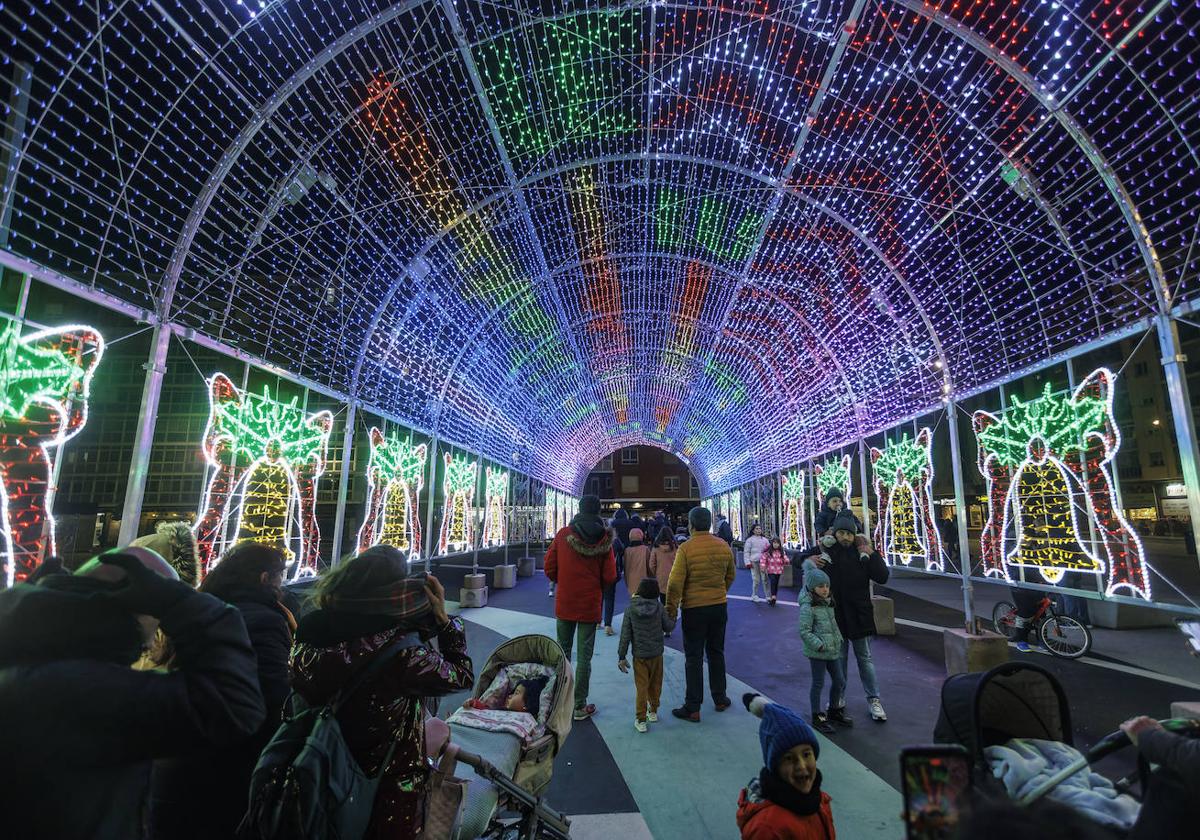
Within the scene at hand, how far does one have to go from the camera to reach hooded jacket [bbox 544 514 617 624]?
207 inches

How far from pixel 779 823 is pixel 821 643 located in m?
2.97

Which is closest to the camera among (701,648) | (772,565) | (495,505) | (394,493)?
(701,648)

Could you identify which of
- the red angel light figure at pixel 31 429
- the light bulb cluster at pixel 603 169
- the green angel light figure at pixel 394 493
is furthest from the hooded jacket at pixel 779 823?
the green angel light figure at pixel 394 493

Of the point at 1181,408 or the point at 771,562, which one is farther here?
the point at 771,562

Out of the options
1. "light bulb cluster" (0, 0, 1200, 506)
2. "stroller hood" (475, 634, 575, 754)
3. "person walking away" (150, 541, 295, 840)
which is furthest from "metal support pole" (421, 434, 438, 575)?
"person walking away" (150, 541, 295, 840)

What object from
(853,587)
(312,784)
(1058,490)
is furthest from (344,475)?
(1058,490)

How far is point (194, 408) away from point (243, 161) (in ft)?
62.3

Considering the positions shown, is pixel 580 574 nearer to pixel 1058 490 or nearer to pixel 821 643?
pixel 821 643

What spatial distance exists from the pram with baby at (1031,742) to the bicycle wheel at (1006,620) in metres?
7.58

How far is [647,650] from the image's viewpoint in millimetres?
4945

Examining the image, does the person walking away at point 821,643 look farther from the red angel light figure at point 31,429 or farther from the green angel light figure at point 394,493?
the green angel light figure at point 394,493

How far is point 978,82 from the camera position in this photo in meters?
5.95

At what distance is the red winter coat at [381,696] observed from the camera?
191 centimetres

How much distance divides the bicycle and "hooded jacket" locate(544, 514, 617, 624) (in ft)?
19.0
